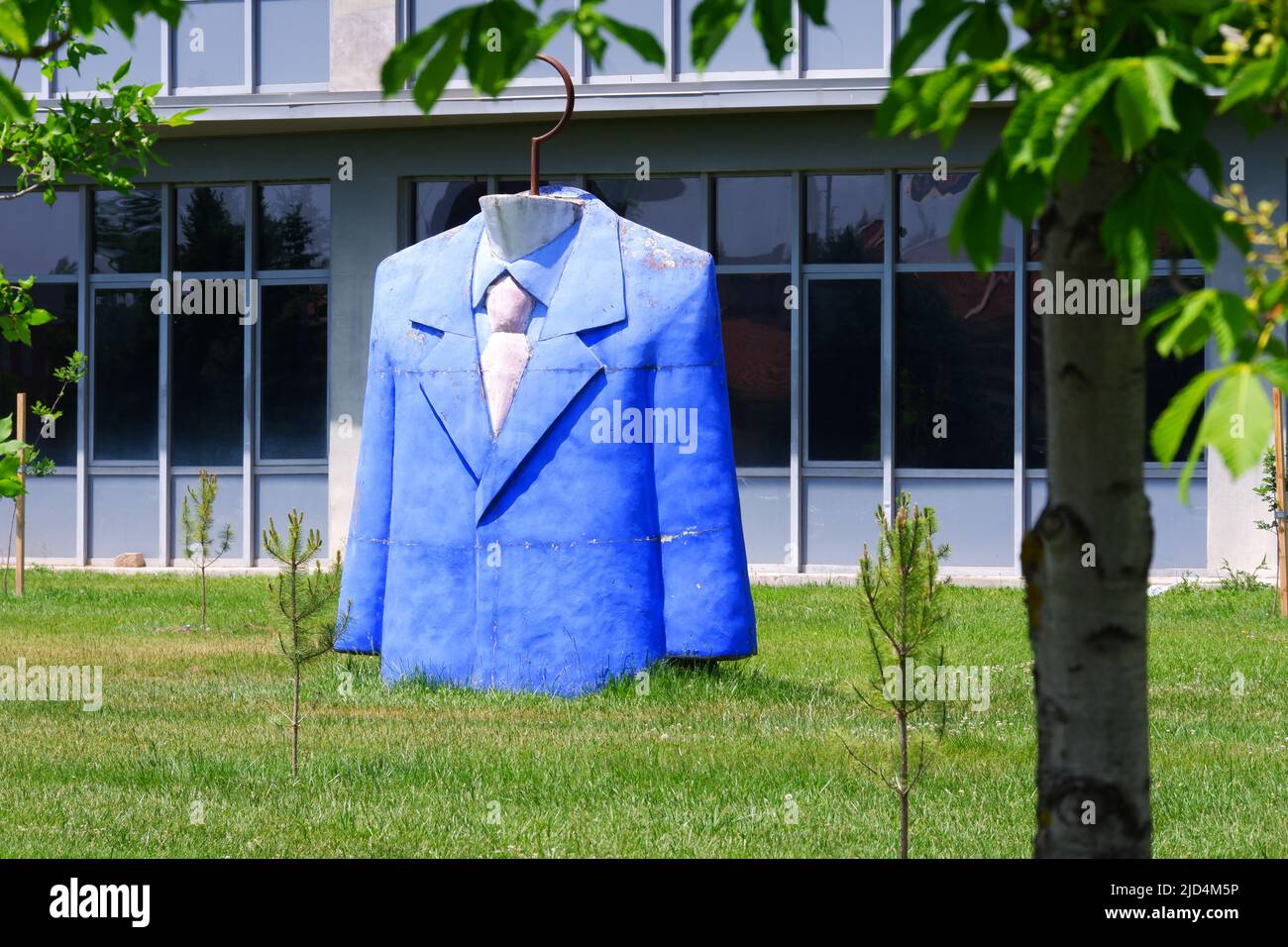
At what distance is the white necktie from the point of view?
871 centimetres

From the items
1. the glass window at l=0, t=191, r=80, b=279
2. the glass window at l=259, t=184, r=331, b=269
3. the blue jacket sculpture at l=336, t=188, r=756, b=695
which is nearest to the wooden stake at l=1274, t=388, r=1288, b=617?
the blue jacket sculpture at l=336, t=188, r=756, b=695

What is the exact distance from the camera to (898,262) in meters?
17.1

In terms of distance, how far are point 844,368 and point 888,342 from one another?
0.54 metres

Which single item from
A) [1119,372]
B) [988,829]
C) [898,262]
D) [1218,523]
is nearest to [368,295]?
[898,262]

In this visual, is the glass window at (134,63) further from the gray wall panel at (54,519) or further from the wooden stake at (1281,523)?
the wooden stake at (1281,523)

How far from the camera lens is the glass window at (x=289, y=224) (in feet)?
60.2

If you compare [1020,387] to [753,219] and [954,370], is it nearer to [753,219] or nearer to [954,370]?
[954,370]

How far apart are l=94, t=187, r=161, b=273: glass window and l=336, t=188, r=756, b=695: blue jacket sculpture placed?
10.8 meters

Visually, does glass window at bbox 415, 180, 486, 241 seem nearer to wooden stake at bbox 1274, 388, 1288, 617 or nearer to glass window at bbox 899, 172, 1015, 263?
glass window at bbox 899, 172, 1015, 263

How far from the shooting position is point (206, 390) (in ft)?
60.9

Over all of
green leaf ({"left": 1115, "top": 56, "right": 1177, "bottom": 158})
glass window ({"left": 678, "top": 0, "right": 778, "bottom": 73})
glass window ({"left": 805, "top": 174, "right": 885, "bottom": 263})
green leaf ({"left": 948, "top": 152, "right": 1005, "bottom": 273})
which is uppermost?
glass window ({"left": 678, "top": 0, "right": 778, "bottom": 73})

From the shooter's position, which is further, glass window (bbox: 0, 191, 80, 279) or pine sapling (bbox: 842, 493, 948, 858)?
glass window (bbox: 0, 191, 80, 279)
